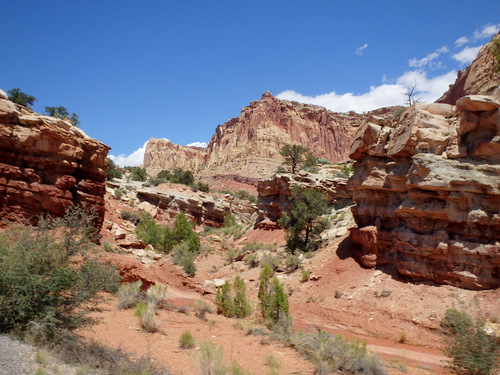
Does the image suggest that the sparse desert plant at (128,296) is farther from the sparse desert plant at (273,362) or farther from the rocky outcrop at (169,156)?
the rocky outcrop at (169,156)

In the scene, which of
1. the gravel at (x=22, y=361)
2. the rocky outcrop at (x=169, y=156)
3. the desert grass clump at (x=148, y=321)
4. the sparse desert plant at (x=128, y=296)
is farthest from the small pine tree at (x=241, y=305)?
the rocky outcrop at (x=169, y=156)

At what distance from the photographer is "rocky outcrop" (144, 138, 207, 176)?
125562 mm

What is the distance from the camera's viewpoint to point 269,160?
3157 inches

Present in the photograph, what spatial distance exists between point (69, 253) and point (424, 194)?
12602 mm

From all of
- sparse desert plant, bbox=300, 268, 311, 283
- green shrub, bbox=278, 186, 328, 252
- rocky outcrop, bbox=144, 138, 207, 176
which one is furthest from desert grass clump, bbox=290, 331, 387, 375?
rocky outcrop, bbox=144, 138, 207, 176

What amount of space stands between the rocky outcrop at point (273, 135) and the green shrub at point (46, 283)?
7083cm

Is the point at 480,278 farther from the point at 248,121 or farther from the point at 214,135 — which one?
the point at 214,135

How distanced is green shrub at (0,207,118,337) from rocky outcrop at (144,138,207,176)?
117m

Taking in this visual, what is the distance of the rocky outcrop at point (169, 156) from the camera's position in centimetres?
12556

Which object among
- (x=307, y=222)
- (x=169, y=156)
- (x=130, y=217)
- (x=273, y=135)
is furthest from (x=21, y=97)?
(x=169, y=156)

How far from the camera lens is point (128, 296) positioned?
966cm

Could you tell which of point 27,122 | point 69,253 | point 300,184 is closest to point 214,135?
point 300,184

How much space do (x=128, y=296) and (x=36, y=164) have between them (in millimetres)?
8114

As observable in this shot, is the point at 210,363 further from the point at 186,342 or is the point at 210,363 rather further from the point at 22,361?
the point at 22,361
